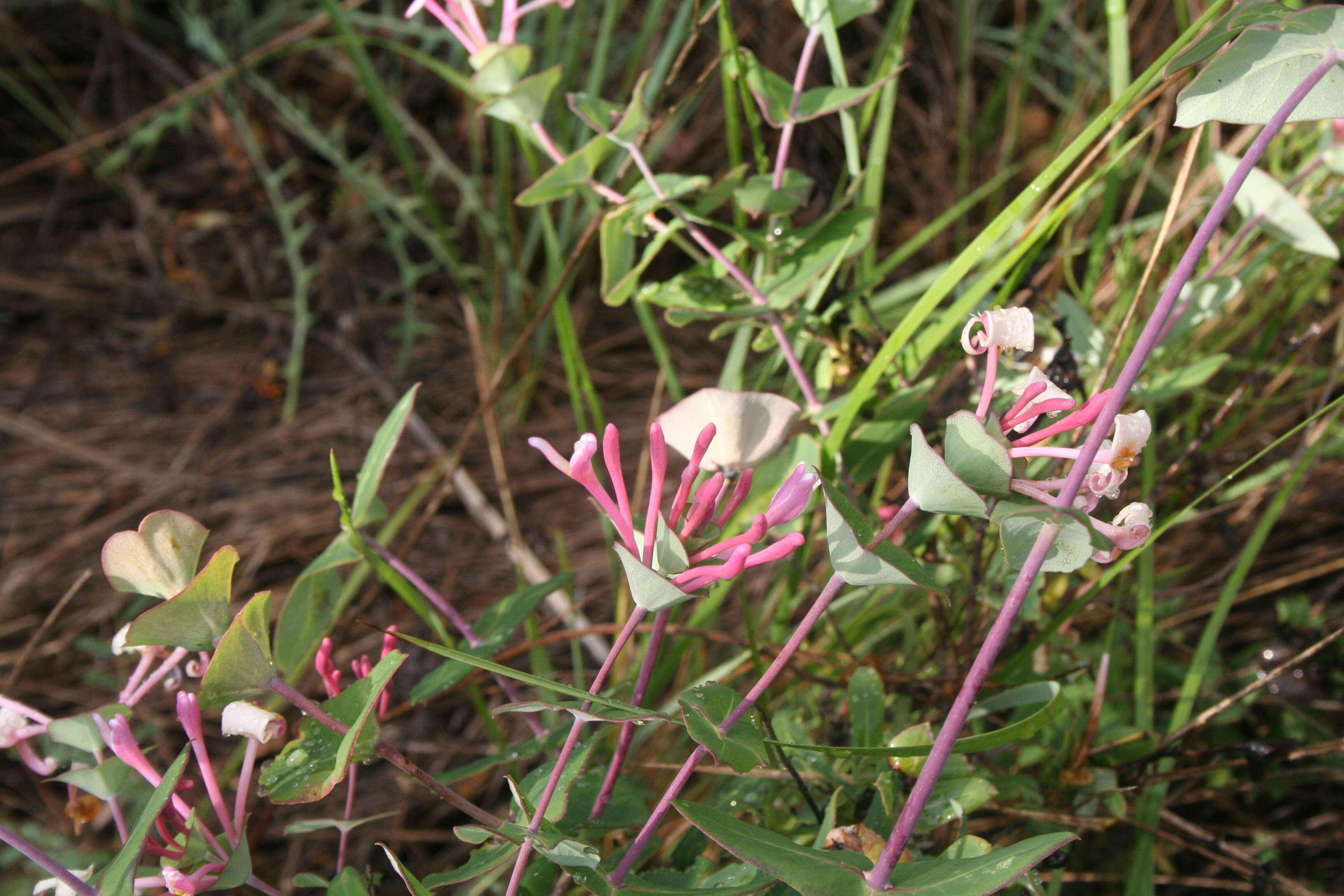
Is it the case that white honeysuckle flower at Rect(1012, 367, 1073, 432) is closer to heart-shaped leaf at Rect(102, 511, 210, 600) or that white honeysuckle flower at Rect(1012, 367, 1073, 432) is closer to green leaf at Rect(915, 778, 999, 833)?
green leaf at Rect(915, 778, 999, 833)

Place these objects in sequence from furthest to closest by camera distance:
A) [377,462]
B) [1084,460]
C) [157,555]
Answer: [377,462] → [157,555] → [1084,460]

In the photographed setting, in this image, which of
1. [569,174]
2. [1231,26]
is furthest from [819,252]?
[1231,26]

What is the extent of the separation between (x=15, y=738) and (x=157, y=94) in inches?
53.1

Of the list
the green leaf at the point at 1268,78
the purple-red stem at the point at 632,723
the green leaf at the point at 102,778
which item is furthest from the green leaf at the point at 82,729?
the green leaf at the point at 1268,78

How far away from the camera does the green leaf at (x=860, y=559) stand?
36 centimetres

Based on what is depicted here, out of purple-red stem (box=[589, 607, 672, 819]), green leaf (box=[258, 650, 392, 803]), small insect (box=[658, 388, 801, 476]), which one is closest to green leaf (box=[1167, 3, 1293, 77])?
small insect (box=[658, 388, 801, 476])

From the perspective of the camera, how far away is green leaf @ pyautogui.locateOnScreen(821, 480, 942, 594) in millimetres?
361

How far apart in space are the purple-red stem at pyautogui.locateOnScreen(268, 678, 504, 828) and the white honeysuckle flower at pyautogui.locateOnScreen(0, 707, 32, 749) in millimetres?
147

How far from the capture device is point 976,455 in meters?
0.36

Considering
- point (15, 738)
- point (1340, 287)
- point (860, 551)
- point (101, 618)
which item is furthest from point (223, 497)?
point (1340, 287)

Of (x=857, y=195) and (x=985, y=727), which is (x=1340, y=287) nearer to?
(x=857, y=195)

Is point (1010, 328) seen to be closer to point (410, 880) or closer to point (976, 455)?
point (976, 455)

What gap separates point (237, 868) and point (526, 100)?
1.46 ft

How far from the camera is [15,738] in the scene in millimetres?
439
